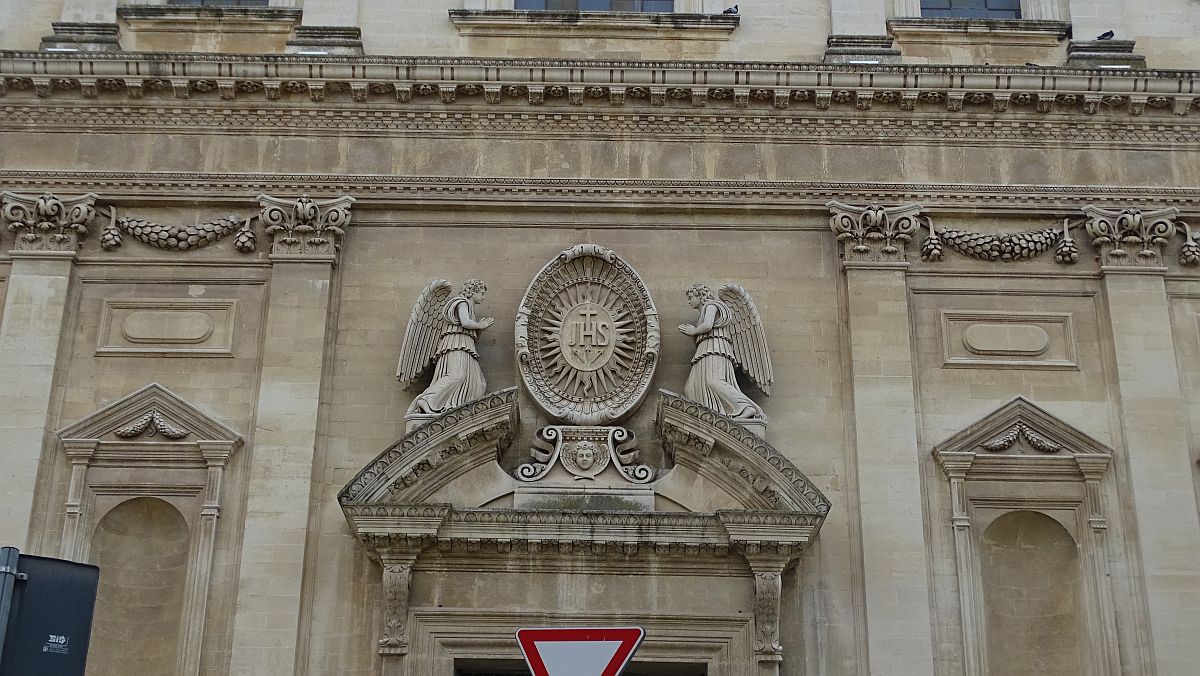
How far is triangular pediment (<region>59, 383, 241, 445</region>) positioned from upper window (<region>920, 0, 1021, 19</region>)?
32.5ft

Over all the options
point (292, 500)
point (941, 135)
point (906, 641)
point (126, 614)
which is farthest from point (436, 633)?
point (941, 135)

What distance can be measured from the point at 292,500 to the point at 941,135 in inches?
330

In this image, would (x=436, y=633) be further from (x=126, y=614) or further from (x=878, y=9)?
(x=878, y=9)

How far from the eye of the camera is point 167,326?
16969 mm

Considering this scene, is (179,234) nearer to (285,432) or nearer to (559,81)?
(285,432)

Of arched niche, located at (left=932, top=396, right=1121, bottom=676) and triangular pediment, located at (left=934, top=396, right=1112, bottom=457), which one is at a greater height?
triangular pediment, located at (left=934, top=396, right=1112, bottom=457)

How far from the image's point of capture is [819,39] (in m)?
18.7

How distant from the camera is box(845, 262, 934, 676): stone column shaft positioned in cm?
1544

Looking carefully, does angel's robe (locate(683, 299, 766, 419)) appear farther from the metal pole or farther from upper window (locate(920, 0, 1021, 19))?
the metal pole

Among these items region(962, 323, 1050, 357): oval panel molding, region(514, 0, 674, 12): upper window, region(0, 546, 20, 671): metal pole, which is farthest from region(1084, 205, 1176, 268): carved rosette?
region(0, 546, 20, 671): metal pole

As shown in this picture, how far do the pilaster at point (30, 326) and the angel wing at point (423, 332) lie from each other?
3772 mm

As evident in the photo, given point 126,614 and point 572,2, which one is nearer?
point 126,614

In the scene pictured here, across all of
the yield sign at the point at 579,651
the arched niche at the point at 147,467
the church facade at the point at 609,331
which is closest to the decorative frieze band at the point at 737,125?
the church facade at the point at 609,331

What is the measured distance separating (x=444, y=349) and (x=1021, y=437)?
6.20 m
